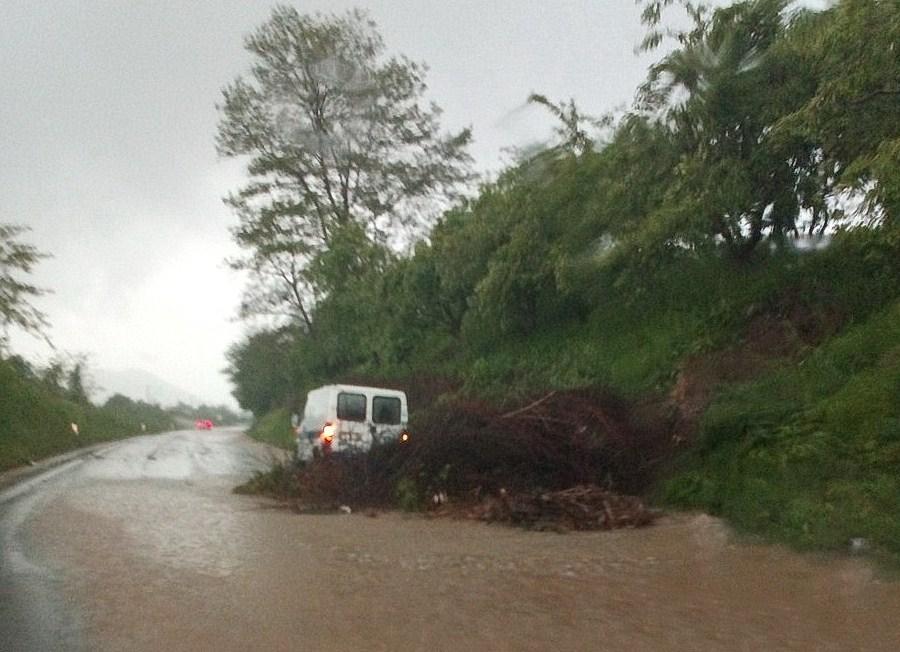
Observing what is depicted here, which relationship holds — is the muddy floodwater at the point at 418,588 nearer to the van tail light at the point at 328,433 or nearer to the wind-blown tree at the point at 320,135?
the van tail light at the point at 328,433

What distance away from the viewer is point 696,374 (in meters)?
16.3

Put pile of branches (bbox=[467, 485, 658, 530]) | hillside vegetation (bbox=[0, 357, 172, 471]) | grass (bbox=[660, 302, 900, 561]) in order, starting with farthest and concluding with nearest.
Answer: hillside vegetation (bbox=[0, 357, 172, 471]), pile of branches (bbox=[467, 485, 658, 530]), grass (bbox=[660, 302, 900, 561])

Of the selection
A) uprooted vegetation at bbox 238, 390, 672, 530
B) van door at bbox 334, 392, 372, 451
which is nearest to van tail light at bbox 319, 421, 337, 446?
van door at bbox 334, 392, 372, 451

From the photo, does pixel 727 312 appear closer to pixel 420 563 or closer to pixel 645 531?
pixel 645 531

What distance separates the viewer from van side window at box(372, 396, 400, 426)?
691 inches

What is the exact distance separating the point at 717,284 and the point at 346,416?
7887mm

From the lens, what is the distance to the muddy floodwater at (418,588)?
6.88 meters

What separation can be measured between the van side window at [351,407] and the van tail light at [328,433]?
0.96 feet

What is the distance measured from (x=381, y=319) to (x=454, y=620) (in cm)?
2177

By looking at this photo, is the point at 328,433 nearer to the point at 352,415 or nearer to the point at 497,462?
the point at 352,415

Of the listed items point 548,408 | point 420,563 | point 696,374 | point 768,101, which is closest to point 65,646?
point 420,563

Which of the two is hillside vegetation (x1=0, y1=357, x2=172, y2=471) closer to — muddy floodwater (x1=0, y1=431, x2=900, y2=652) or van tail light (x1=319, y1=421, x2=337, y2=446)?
van tail light (x1=319, y1=421, x2=337, y2=446)

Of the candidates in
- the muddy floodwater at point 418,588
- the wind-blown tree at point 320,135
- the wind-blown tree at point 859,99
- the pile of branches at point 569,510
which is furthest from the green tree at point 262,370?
the wind-blown tree at point 859,99

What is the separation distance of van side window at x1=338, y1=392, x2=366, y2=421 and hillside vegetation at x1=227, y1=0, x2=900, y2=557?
52.3 inches
